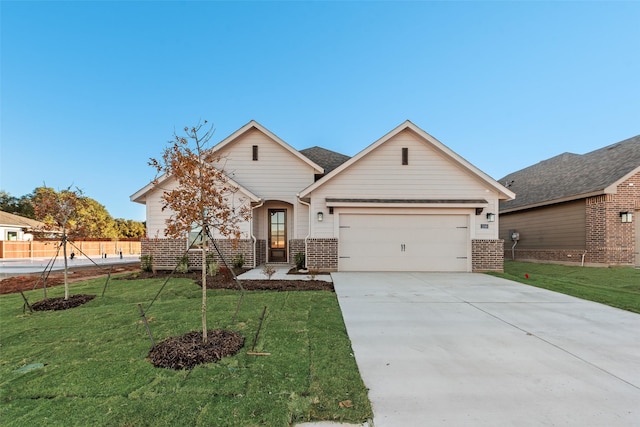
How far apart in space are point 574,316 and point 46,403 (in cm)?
722

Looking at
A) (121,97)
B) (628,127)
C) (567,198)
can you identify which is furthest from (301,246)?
(628,127)

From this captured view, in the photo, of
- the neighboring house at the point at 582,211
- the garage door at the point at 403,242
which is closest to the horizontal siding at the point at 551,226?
the neighboring house at the point at 582,211

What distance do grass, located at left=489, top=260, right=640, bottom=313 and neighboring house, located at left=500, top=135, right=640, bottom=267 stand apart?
3.75ft

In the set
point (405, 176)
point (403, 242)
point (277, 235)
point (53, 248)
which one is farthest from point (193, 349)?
point (53, 248)

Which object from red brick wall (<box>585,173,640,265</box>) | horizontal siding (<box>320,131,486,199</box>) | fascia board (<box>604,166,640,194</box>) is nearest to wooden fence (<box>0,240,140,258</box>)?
horizontal siding (<box>320,131,486,199</box>)

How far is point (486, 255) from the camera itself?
10.3m

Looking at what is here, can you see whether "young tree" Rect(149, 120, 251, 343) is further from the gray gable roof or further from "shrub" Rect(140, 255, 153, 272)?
the gray gable roof

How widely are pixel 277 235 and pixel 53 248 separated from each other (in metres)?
15.8

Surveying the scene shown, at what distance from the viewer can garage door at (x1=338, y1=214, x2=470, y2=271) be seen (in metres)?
10.4

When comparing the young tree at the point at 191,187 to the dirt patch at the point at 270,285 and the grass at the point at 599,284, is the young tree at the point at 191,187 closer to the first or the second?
the dirt patch at the point at 270,285

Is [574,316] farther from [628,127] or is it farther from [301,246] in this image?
[628,127]

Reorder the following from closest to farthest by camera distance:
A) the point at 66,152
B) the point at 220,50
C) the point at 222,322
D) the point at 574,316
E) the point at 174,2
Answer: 1. the point at 222,322
2. the point at 574,316
3. the point at 174,2
4. the point at 220,50
5. the point at 66,152

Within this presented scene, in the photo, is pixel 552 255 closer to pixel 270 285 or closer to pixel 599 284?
pixel 599 284

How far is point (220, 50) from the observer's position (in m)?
15.3
